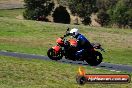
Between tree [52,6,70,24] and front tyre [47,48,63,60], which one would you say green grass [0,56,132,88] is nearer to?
front tyre [47,48,63,60]

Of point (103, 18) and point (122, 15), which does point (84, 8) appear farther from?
point (122, 15)

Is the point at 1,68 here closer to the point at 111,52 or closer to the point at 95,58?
the point at 95,58

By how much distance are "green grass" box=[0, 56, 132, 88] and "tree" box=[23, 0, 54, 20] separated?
6755 centimetres

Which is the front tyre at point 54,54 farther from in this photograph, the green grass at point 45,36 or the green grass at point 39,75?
the green grass at point 45,36

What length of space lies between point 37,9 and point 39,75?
7245 cm

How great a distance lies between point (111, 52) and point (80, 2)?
58.5 m

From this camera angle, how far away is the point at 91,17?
4242 inches

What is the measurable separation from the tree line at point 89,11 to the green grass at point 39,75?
68.6 metres

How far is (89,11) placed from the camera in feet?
333

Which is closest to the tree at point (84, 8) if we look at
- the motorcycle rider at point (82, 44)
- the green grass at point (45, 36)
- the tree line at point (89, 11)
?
the tree line at point (89, 11)

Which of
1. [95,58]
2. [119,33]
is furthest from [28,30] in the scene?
[95,58]

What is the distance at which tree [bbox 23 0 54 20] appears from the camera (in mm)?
93438

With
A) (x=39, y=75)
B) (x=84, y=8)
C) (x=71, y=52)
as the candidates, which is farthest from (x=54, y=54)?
(x=84, y=8)

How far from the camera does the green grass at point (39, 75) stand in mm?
19594
